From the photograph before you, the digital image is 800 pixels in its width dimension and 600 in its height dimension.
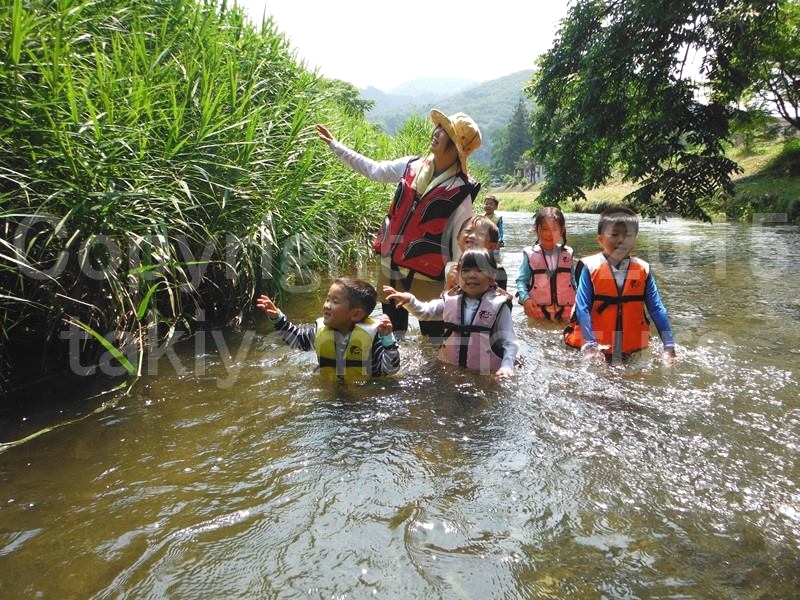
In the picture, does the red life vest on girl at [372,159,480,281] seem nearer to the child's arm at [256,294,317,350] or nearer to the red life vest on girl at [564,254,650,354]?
the child's arm at [256,294,317,350]

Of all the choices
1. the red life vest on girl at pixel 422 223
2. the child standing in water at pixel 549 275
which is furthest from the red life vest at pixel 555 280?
the red life vest on girl at pixel 422 223

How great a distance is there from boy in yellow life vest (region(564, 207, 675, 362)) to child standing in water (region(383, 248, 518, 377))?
586 mm

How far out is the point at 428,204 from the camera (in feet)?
12.4

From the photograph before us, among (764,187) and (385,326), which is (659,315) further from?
(764,187)

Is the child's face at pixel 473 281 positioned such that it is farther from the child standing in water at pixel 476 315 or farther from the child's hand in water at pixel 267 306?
the child's hand in water at pixel 267 306

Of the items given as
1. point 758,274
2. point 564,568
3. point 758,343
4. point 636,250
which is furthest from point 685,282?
point 564,568

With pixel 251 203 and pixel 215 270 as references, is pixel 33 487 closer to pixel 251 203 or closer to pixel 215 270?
pixel 215 270

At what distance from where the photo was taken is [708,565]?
178 centimetres

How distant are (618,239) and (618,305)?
482mm

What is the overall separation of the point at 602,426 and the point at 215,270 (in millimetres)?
3383

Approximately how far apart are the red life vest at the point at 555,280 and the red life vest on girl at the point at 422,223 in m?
1.80

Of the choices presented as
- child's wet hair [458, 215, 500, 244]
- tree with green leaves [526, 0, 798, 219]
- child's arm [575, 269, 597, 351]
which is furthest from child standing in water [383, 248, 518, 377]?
tree with green leaves [526, 0, 798, 219]

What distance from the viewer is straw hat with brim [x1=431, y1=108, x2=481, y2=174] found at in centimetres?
354

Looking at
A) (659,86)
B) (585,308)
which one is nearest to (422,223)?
(585,308)
